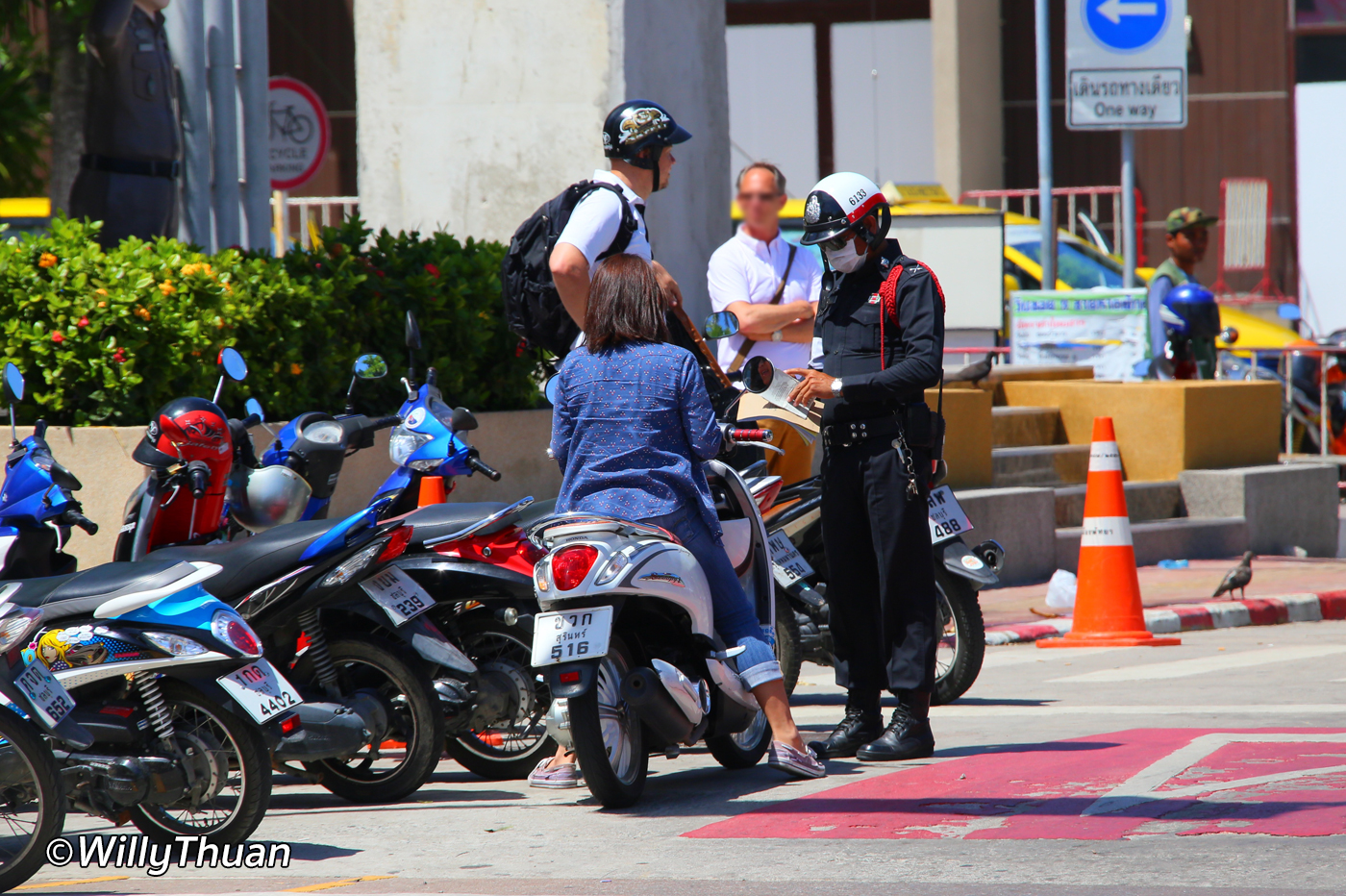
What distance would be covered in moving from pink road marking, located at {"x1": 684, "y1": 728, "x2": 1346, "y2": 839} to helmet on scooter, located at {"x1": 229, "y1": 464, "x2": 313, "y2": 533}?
7.17 ft

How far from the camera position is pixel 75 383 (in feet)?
26.8

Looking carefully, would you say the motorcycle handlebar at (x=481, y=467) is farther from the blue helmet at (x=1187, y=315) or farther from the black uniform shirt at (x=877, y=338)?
the blue helmet at (x=1187, y=315)

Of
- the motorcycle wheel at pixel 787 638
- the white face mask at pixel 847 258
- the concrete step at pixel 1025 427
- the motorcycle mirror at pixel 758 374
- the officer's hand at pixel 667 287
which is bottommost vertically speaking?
the motorcycle wheel at pixel 787 638

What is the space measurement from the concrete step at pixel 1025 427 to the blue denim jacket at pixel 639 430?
301 inches

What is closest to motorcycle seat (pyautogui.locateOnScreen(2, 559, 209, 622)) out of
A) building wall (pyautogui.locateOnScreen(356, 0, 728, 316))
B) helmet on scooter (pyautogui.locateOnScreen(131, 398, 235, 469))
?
helmet on scooter (pyautogui.locateOnScreen(131, 398, 235, 469))

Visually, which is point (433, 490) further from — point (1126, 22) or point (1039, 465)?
point (1126, 22)

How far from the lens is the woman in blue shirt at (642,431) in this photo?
229 inches

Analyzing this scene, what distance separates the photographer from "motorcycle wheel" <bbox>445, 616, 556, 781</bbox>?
247 inches

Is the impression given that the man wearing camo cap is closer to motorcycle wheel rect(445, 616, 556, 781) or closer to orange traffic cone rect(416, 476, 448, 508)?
orange traffic cone rect(416, 476, 448, 508)

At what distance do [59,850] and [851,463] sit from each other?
9.49 feet

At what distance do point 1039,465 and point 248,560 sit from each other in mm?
8230

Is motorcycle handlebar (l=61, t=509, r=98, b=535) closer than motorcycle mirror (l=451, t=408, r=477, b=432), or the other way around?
motorcycle handlebar (l=61, t=509, r=98, b=535)

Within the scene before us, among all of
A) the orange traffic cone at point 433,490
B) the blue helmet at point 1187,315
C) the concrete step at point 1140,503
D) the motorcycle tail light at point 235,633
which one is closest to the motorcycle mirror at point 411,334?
the orange traffic cone at point 433,490

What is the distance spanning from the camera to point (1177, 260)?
14188 millimetres
